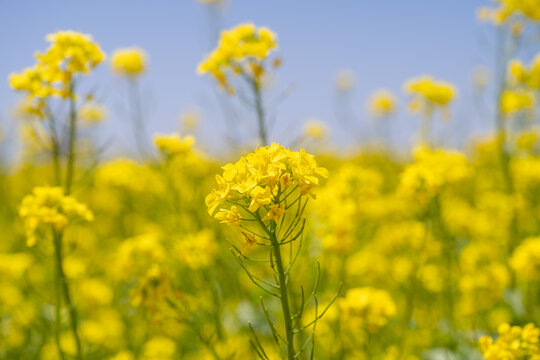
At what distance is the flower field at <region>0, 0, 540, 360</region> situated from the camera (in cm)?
155

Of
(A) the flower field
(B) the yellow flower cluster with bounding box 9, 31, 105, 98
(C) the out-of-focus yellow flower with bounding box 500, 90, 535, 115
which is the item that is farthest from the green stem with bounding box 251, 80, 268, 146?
(C) the out-of-focus yellow flower with bounding box 500, 90, 535, 115

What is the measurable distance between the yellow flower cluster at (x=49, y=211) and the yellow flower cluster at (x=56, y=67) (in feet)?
1.70

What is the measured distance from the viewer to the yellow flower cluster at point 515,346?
59.7 inches

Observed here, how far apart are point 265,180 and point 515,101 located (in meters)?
3.58

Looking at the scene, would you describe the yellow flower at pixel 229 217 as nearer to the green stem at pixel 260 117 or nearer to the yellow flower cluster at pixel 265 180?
the yellow flower cluster at pixel 265 180

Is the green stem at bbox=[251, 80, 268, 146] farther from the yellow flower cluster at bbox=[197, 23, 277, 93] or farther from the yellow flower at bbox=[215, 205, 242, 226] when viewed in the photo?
the yellow flower at bbox=[215, 205, 242, 226]

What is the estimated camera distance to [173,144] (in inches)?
105

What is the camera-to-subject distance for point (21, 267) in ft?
12.7

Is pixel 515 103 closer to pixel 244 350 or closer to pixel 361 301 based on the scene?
pixel 361 301

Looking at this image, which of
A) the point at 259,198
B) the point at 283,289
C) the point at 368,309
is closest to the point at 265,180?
the point at 259,198

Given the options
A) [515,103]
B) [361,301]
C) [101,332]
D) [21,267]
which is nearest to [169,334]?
[101,332]

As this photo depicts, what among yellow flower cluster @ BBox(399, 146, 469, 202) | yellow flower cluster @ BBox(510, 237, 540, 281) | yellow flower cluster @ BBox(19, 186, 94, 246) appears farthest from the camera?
yellow flower cluster @ BBox(510, 237, 540, 281)

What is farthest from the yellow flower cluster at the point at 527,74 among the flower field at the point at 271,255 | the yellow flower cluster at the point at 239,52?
the yellow flower cluster at the point at 239,52

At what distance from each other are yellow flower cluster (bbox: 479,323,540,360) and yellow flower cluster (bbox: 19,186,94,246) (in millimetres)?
1749
